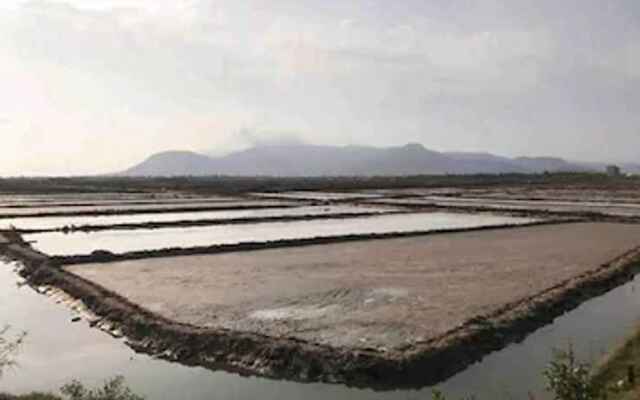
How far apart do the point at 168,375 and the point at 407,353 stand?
9.87 feet

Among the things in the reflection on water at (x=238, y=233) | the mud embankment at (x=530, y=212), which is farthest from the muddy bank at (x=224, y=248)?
the mud embankment at (x=530, y=212)

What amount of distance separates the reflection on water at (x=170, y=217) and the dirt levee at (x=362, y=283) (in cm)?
1120

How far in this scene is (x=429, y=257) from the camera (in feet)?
60.7

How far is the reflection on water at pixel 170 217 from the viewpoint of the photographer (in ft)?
95.8

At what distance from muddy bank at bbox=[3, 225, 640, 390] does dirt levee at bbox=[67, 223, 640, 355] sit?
318 mm

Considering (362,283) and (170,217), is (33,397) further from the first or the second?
(170,217)

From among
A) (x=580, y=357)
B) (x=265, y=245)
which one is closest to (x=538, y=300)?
(x=580, y=357)

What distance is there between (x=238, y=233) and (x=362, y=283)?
11651mm

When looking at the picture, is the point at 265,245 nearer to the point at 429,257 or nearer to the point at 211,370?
the point at 429,257

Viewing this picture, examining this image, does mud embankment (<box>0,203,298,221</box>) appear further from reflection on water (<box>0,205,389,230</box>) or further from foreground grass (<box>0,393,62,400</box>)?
foreground grass (<box>0,393,62,400</box>)

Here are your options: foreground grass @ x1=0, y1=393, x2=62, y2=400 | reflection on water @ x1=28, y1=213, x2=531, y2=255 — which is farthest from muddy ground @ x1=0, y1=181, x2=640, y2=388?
foreground grass @ x1=0, y1=393, x2=62, y2=400

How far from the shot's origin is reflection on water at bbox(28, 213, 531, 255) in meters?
22.2

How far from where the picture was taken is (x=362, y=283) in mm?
14555

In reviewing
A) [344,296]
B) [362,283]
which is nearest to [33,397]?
[344,296]
